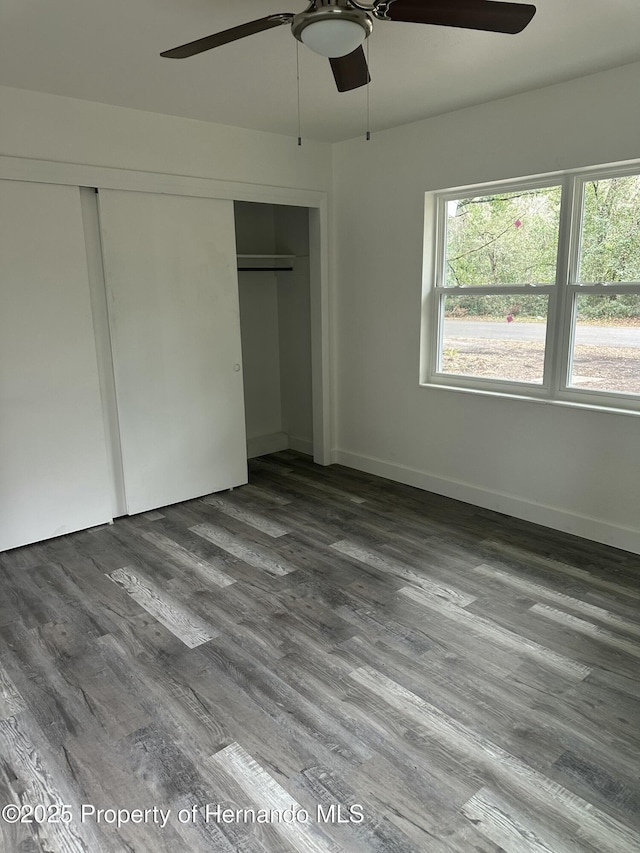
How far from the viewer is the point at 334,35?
75.8 inches

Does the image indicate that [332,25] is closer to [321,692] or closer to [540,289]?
[540,289]

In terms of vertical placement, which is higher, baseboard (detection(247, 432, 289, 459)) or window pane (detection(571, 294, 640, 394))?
window pane (detection(571, 294, 640, 394))

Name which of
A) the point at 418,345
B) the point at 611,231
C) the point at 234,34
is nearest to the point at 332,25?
the point at 234,34

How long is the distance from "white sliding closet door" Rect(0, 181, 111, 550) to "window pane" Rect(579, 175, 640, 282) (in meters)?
3.02

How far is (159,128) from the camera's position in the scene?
12.4 feet

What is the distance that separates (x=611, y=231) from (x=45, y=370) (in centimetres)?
341

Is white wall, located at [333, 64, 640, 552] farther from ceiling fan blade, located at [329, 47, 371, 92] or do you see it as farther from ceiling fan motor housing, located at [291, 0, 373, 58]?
ceiling fan motor housing, located at [291, 0, 373, 58]

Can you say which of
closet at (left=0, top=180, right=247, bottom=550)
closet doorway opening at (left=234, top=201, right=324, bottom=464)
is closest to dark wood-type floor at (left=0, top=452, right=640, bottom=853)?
closet at (left=0, top=180, right=247, bottom=550)

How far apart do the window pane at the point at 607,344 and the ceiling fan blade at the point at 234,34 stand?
235 cm

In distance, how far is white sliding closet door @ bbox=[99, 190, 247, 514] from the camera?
150 inches

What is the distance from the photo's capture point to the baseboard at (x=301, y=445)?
5.55 m

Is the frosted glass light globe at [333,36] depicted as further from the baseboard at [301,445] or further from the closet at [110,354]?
the baseboard at [301,445]

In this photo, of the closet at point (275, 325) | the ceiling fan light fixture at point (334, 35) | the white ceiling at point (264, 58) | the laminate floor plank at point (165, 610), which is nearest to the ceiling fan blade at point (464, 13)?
the ceiling fan light fixture at point (334, 35)

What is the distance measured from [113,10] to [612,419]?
3.17 metres
